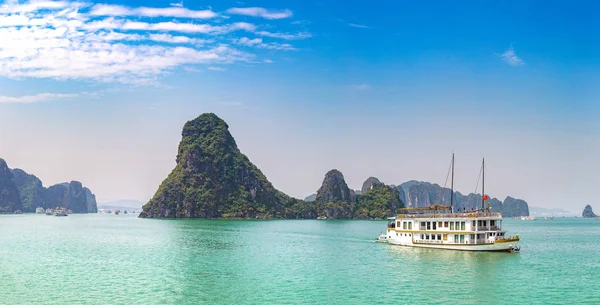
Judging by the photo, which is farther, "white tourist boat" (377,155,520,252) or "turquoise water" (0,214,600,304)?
"white tourist boat" (377,155,520,252)

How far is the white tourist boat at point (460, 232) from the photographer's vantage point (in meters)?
69.4

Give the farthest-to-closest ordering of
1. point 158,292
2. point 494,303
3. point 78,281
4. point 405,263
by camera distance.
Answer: point 405,263 → point 78,281 → point 158,292 → point 494,303

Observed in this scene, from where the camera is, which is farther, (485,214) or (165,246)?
(165,246)

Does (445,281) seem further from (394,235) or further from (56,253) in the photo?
(56,253)

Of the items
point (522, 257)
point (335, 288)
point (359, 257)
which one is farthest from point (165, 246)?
point (522, 257)

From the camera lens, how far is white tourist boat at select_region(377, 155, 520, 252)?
2734 inches

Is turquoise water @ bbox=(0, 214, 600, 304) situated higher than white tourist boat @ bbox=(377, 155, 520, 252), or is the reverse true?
white tourist boat @ bbox=(377, 155, 520, 252)

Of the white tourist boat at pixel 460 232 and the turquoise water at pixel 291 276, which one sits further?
the white tourist boat at pixel 460 232

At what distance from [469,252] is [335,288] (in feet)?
106

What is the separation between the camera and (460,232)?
2793 inches

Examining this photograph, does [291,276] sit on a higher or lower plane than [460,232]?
lower

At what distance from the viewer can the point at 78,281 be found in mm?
46406

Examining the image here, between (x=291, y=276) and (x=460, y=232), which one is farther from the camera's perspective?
(x=460, y=232)

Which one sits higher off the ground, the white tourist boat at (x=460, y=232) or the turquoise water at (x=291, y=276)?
the white tourist boat at (x=460, y=232)
